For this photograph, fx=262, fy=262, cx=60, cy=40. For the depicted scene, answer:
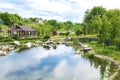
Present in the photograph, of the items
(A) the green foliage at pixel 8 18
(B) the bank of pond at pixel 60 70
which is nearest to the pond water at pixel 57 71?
(B) the bank of pond at pixel 60 70

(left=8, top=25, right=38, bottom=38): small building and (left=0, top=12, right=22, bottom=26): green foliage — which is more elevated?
(left=0, top=12, right=22, bottom=26): green foliage

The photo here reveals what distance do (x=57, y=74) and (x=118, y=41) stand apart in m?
30.5

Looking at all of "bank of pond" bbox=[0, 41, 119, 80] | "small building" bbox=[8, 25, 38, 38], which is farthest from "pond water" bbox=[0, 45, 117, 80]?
"small building" bbox=[8, 25, 38, 38]

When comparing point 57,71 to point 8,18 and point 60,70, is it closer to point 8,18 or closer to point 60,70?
point 60,70

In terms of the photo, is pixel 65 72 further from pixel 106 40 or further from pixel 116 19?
pixel 106 40

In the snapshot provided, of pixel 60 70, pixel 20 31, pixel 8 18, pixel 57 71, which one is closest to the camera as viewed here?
pixel 57 71

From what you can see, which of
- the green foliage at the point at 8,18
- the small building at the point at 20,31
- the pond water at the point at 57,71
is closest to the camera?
the pond water at the point at 57,71

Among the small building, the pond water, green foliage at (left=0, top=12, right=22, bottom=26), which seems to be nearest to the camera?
the pond water

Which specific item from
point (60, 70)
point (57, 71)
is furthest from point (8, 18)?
point (57, 71)

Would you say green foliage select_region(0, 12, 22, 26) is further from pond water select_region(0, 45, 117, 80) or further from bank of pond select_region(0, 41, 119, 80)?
pond water select_region(0, 45, 117, 80)

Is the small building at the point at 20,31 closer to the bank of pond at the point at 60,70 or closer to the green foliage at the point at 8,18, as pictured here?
the green foliage at the point at 8,18

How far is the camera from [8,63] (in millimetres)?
53906

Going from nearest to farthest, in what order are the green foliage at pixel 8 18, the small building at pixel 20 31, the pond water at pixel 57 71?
the pond water at pixel 57 71 → the small building at pixel 20 31 → the green foliage at pixel 8 18

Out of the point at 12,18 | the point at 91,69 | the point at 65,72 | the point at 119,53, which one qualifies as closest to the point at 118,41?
the point at 119,53
